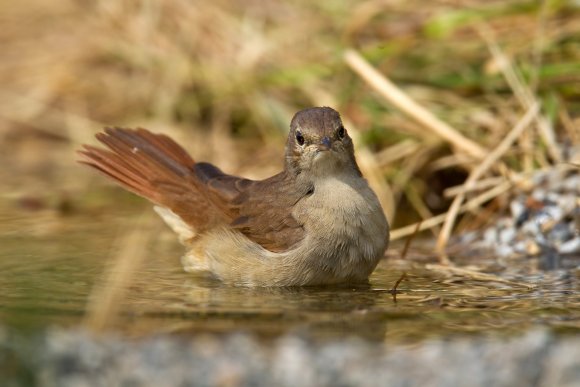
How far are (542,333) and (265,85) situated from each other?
457cm

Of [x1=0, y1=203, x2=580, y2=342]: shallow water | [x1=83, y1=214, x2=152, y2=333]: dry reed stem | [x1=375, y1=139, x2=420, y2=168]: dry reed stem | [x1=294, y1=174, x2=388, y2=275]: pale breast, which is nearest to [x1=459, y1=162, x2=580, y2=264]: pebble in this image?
[x1=0, y1=203, x2=580, y2=342]: shallow water

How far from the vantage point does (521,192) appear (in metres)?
6.05

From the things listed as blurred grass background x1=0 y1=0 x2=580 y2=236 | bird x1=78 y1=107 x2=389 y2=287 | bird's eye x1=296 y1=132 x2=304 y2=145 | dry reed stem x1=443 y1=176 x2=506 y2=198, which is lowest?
bird x1=78 y1=107 x2=389 y2=287

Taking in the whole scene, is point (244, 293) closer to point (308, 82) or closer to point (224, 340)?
point (224, 340)

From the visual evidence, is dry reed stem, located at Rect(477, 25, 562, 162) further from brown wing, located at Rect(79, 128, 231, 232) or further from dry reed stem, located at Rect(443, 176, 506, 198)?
brown wing, located at Rect(79, 128, 231, 232)

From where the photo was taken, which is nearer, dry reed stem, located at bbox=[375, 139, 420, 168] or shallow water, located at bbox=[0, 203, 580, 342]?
shallow water, located at bbox=[0, 203, 580, 342]

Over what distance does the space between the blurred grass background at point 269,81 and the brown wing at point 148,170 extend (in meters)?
1.42

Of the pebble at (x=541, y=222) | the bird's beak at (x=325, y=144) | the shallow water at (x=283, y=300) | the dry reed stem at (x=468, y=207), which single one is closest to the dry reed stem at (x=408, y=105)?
the dry reed stem at (x=468, y=207)

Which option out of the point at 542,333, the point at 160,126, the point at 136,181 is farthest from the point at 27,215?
the point at 542,333

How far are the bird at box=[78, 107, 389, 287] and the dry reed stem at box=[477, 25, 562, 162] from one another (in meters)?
1.59

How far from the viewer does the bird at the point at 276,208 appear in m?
4.74

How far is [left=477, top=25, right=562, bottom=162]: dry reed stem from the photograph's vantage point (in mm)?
6152

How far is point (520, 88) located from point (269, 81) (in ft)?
6.57

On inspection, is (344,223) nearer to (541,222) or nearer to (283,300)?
(283,300)
